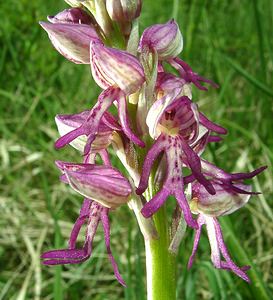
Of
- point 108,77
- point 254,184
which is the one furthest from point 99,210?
point 254,184

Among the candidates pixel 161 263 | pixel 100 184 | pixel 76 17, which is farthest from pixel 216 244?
pixel 76 17

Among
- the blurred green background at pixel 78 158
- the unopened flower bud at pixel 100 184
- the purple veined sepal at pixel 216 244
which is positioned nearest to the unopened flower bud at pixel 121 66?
the unopened flower bud at pixel 100 184

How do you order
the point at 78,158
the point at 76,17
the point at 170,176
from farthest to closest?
the point at 78,158 → the point at 76,17 → the point at 170,176

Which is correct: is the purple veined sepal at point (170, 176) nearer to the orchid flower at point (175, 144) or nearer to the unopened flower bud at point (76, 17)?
the orchid flower at point (175, 144)

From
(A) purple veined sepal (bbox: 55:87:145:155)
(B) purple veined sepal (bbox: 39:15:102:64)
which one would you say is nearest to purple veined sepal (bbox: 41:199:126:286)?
(A) purple veined sepal (bbox: 55:87:145:155)

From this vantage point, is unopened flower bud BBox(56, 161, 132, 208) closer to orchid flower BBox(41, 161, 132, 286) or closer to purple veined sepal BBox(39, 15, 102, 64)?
orchid flower BBox(41, 161, 132, 286)

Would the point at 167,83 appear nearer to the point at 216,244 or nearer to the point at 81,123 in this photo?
the point at 81,123
